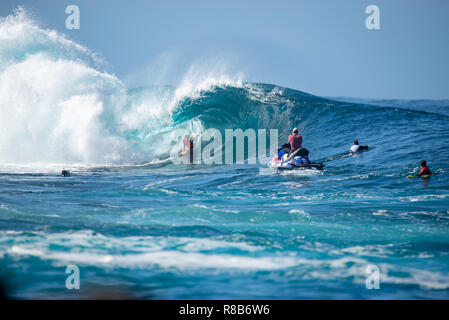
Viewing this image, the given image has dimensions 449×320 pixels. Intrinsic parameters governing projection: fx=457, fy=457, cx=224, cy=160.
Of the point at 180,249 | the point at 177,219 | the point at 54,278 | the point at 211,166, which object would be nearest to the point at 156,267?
the point at 180,249

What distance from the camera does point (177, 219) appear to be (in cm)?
898

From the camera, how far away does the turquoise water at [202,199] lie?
577 centimetres

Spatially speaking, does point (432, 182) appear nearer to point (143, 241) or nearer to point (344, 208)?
point (344, 208)

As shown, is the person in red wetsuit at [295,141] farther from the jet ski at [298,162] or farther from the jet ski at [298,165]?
the jet ski at [298,165]

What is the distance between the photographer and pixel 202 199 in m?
11.7

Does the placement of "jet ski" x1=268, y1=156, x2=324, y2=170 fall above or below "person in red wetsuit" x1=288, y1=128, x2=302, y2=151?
below

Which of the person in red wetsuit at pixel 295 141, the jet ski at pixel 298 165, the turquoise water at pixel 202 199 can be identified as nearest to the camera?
the turquoise water at pixel 202 199

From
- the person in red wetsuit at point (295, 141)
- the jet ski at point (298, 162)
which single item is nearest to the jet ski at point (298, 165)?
the jet ski at point (298, 162)

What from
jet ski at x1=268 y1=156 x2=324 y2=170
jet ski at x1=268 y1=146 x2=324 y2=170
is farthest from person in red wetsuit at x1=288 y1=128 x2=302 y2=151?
jet ski at x1=268 y1=156 x2=324 y2=170

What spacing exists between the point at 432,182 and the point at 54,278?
36.4 feet

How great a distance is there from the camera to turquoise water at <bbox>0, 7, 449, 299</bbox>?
227 inches

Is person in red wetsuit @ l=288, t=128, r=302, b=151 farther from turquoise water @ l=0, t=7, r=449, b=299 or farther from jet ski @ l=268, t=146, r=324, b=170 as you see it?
turquoise water @ l=0, t=7, r=449, b=299

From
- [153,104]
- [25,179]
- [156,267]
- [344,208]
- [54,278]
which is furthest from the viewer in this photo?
[153,104]

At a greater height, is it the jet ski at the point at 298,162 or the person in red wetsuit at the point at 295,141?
the person in red wetsuit at the point at 295,141
